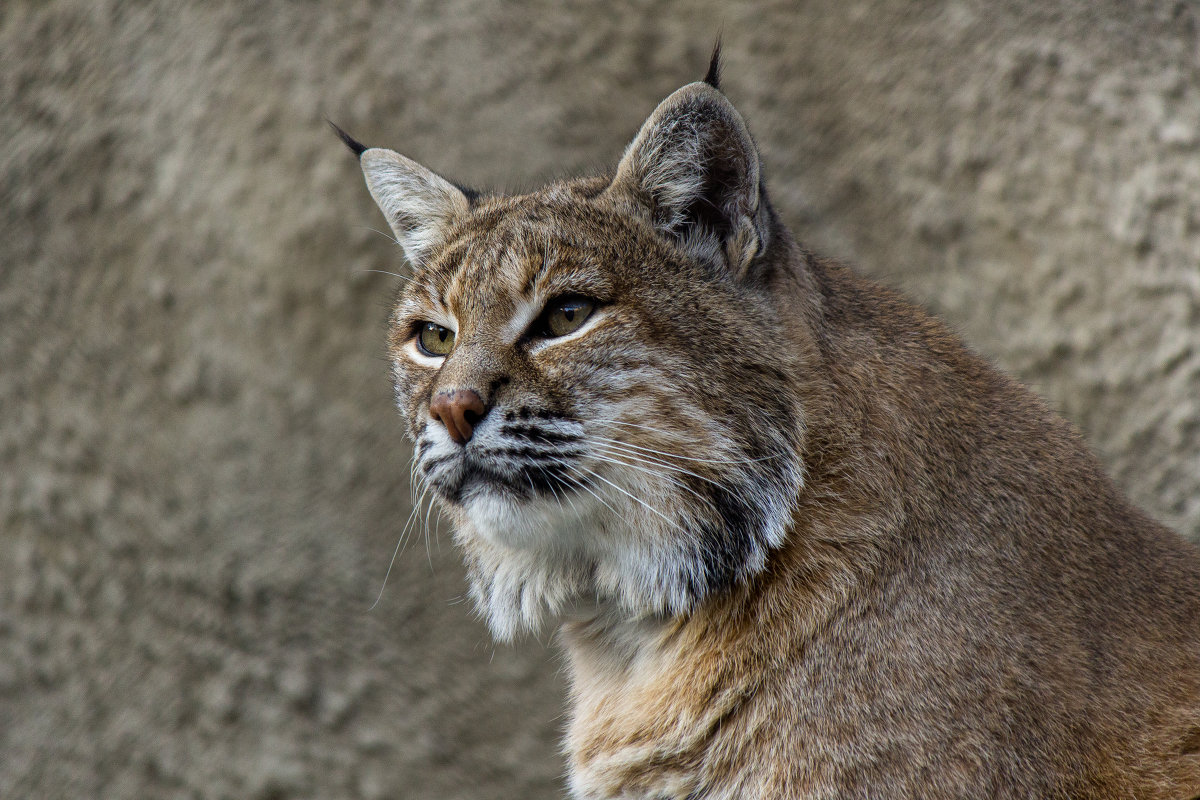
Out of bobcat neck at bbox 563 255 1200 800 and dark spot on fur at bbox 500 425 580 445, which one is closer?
bobcat neck at bbox 563 255 1200 800

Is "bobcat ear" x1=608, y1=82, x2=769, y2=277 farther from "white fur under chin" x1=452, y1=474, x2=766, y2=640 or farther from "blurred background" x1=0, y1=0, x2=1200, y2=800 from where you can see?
"blurred background" x1=0, y1=0, x2=1200, y2=800

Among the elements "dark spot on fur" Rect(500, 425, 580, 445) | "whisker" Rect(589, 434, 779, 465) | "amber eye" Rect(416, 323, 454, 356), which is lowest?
"dark spot on fur" Rect(500, 425, 580, 445)

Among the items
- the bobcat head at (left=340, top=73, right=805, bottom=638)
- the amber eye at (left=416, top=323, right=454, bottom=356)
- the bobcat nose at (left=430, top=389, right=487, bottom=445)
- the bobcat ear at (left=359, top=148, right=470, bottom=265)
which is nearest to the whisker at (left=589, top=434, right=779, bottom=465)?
the bobcat head at (left=340, top=73, right=805, bottom=638)

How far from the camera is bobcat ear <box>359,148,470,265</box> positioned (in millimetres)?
3740

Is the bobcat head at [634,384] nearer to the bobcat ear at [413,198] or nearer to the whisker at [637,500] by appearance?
the whisker at [637,500]

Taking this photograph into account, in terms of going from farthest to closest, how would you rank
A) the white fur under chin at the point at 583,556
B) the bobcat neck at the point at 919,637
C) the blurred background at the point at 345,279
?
the blurred background at the point at 345,279
the white fur under chin at the point at 583,556
the bobcat neck at the point at 919,637

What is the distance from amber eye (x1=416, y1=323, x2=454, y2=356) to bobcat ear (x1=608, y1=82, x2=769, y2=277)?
65 centimetres

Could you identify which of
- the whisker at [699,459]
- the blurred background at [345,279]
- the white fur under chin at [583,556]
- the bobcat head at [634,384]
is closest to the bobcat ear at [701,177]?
the bobcat head at [634,384]

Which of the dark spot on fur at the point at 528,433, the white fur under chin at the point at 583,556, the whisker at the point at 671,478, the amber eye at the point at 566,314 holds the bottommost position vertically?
the white fur under chin at the point at 583,556

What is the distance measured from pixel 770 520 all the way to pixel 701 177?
3.21 ft

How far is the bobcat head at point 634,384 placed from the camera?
292 centimetres

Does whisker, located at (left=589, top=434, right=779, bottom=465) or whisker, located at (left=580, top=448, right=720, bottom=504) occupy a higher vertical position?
whisker, located at (left=589, top=434, right=779, bottom=465)

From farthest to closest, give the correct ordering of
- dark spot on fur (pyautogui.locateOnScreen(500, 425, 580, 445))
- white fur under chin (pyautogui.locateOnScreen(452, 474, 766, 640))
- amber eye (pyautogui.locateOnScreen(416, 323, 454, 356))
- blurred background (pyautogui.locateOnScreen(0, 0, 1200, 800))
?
blurred background (pyautogui.locateOnScreen(0, 0, 1200, 800)) → amber eye (pyautogui.locateOnScreen(416, 323, 454, 356)) → white fur under chin (pyautogui.locateOnScreen(452, 474, 766, 640)) → dark spot on fur (pyautogui.locateOnScreen(500, 425, 580, 445))

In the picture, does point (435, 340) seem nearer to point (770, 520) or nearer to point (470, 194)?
point (470, 194)
